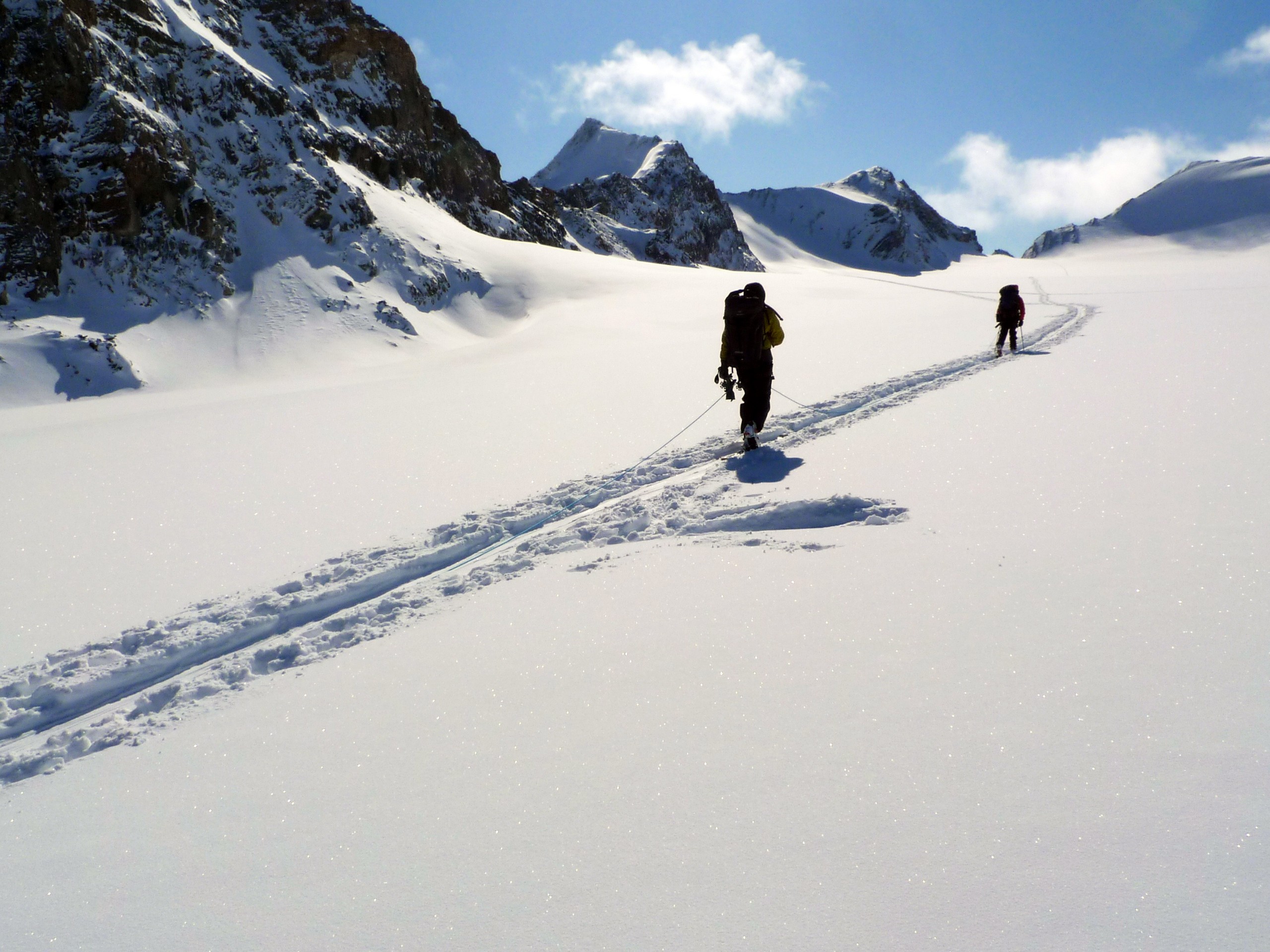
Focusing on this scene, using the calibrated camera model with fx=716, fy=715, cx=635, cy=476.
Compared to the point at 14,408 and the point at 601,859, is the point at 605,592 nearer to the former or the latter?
Result: the point at 601,859

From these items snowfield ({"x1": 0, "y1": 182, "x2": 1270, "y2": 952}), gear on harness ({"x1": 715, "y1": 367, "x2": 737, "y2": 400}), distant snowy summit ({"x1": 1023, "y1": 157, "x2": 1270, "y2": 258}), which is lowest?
snowfield ({"x1": 0, "y1": 182, "x2": 1270, "y2": 952})

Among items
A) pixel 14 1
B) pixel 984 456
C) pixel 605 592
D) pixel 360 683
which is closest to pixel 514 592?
pixel 605 592

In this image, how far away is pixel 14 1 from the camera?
68.9 ft

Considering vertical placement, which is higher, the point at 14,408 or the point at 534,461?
the point at 14,408

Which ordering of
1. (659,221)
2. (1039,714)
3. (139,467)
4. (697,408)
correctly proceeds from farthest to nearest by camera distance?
(659,221), (697,408), (139,467), (1039,714)

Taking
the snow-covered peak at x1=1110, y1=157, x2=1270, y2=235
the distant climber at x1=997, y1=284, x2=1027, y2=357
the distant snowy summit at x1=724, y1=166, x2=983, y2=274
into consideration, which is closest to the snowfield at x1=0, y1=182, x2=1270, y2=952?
the distant climber at x1=997, y1=284, x2=1027, y2=357

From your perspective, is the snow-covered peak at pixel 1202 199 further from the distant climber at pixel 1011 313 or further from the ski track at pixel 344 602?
the ski track at pixel 344 602

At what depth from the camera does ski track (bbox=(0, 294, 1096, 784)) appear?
11.7 feet

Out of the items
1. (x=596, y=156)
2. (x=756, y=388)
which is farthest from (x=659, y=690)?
(x=596, y=156)

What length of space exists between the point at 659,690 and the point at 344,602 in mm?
2403

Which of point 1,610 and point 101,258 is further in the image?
point 101,258

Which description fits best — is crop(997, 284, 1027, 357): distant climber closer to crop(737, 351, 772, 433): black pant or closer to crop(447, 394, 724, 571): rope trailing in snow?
crop(737, 351, 772, 433): black pant

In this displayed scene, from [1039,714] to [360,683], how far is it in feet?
9.92

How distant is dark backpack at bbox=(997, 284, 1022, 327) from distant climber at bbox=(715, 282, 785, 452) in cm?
802
